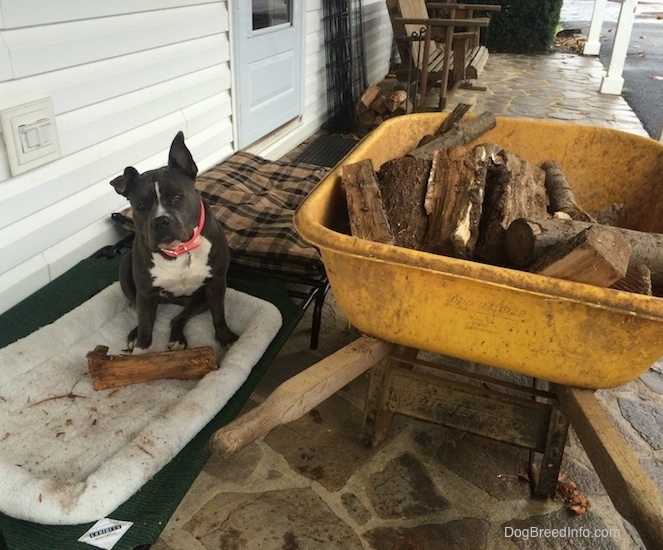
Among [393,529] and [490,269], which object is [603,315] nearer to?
[490,269]

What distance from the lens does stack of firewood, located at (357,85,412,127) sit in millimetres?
5523

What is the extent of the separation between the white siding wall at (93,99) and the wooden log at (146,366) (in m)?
0.62

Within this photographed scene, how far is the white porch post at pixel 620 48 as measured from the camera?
6.98 metres

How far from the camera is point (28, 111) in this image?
6.98ft

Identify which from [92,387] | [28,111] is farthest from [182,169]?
[92,387]

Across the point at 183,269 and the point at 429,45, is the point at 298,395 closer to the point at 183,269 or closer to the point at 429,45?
Answer: the point at 183,269

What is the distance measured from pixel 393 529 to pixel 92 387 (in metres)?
1.14

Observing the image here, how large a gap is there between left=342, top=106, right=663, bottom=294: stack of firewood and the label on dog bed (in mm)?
996

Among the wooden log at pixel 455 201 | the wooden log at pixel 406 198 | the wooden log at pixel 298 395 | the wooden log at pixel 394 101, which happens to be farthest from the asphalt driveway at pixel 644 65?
the wooden log at pixel 298 395

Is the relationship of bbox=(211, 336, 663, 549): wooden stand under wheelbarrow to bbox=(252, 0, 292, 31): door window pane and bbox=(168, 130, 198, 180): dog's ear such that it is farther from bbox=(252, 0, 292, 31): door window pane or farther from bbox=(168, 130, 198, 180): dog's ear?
bbox=(252, 0, 292, 31): door window pane

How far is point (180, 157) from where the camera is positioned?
1.98 metres

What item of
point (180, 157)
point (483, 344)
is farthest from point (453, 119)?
point (483, 344)

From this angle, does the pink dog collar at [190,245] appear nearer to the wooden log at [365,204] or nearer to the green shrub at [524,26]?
the wooden log at [365,204]

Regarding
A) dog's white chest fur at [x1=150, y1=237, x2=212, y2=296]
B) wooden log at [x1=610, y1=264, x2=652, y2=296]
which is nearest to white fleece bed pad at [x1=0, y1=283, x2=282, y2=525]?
dog's white chest fur at [x1=150, y1=237, x2=212, y2=296]
